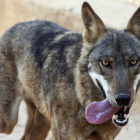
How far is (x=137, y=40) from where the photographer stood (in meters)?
3.88

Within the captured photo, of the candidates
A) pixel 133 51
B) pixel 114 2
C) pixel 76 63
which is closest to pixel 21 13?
pixel 114 2

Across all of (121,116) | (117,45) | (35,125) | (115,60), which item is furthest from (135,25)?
(35,125)

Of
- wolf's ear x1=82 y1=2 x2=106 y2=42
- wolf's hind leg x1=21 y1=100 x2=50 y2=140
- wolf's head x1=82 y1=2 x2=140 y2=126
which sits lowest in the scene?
wolf's hind leg x1=21 y1=100 x2=50 y2=140

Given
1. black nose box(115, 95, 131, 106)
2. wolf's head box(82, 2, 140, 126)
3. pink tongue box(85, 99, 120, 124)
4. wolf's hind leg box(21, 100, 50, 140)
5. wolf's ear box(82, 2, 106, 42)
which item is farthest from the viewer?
wolf's hind leg box(21, 100, 50, 140)

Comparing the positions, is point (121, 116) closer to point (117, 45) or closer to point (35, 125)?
point (117, 45)

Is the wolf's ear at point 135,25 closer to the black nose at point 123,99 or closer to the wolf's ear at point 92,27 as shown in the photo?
the wolf's ear at point 92,27

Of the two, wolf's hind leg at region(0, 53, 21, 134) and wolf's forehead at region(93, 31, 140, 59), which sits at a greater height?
wolf's forehead at region(93, 31, 140, 59)

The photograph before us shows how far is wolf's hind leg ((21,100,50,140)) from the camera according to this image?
5.64 meters

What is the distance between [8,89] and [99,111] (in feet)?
6.12

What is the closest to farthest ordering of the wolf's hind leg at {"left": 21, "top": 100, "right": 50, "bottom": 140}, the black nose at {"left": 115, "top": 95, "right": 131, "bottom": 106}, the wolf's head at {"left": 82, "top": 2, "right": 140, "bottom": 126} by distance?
the black nose at {"left": 115, "top": 95, "right": 131, "bottom": 106} < the wolf's head at {"left": 82, "top": 2, "right": 140, "bottom": 126} < the wolf's hind leg at {"left": 21, "top": 100, "right": 50, "bottom": 140}

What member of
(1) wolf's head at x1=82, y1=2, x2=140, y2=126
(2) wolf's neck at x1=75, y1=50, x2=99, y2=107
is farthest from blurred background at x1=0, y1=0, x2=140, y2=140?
(1) wolf's head at x1=82, y1=2, x2=140, y2=126

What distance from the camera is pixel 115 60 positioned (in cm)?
362

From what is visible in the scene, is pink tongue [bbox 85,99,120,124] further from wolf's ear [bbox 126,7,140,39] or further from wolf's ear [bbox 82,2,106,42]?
wolf's ear [bbox 126,7,140,39]

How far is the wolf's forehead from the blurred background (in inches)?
120
